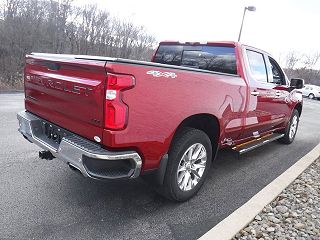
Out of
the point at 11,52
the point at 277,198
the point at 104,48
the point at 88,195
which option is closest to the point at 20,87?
the point at 11,52

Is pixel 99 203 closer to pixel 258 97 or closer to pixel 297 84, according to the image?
pixel 258 97

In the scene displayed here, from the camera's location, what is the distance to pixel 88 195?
3.54 meters

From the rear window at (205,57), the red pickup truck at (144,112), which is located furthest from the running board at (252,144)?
the rear window at (205,57)

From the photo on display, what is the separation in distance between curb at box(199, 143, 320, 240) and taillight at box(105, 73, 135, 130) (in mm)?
1264

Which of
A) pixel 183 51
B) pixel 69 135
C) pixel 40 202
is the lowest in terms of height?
pixel 40 202

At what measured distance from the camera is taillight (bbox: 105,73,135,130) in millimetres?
2498

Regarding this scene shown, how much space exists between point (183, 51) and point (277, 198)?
101 inches

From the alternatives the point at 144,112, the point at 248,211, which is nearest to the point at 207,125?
the point at 248,211

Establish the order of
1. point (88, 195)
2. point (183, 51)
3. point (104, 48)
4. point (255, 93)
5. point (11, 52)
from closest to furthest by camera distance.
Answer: point (88, 195) → point (255, 93) → point (183, 51) → point (11, 52) → point (104, 48)

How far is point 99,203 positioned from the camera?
338cm

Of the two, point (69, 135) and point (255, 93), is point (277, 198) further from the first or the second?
point (69, 135)

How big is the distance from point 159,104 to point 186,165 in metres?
0.99

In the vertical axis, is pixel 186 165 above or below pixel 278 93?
below

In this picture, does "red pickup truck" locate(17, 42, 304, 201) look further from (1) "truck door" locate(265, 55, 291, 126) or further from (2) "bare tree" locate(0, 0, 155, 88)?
(2) "bare tree" locate(0, 0, 155, 88)
